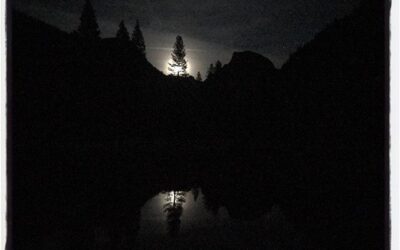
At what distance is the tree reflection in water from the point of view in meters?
5.75

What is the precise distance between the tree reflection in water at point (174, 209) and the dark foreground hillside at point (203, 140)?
17cm

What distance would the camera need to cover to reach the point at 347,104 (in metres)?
19.5

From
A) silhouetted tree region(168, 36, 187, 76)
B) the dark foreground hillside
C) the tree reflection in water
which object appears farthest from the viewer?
silhouetted tree region(168, 36, 187, 76)

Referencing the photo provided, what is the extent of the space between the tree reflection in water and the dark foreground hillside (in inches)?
6.8

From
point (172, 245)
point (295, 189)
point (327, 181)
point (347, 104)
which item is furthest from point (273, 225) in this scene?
point (347, 104)

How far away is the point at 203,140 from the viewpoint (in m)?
22.2

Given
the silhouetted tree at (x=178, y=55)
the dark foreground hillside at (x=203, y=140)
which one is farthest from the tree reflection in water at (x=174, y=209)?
the silhouetted tree at (x=178, y=55)

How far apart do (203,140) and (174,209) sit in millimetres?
15259

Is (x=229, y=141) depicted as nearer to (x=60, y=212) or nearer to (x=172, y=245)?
(x=60, y=212)

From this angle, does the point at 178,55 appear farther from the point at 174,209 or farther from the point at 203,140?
the point at 174,209

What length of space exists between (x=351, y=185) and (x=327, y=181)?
1.06m

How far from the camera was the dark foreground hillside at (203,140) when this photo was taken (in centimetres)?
455

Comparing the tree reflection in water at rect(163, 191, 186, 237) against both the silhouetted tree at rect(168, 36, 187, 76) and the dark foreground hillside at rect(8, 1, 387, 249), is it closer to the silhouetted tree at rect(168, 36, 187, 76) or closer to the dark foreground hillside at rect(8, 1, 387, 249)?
the dark foreground hillside at rect(8, 1, 387, 249)

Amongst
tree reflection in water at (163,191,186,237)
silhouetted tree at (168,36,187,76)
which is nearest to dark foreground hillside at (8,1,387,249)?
tree reflection in water at (163,191,186,237)
